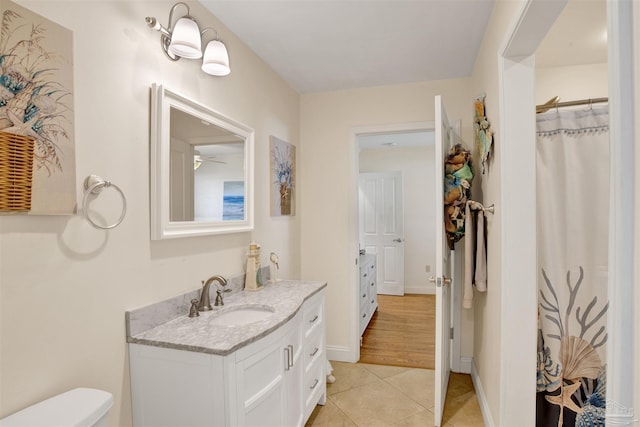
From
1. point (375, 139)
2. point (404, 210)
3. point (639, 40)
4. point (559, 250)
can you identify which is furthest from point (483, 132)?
point (404, 210)

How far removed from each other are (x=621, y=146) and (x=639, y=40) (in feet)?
0.49

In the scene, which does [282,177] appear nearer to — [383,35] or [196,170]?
[196,170]

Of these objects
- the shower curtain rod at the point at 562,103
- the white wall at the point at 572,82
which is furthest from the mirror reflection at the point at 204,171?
the white wall at the point at 572,82

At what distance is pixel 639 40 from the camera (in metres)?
0.47

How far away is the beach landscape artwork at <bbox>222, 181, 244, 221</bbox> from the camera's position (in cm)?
203

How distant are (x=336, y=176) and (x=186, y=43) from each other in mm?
1878

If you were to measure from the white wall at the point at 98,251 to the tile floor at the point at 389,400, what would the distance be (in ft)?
4.55

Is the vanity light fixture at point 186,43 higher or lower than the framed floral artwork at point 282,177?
higher

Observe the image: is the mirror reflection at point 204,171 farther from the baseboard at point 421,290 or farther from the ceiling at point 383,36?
the baseboard at point 421,290

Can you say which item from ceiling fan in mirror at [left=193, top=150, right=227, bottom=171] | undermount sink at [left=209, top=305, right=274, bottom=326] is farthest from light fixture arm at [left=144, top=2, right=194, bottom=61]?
undermount sink at [left=209, top=305, right=274, bottom=326]

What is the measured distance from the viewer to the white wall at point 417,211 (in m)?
5.68

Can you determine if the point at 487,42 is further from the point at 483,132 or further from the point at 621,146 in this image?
the point at 621,146

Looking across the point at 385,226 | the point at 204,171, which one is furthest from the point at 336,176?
A: the point at 385,226

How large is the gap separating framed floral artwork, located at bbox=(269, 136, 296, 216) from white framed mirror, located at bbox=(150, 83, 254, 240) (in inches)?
16.4
